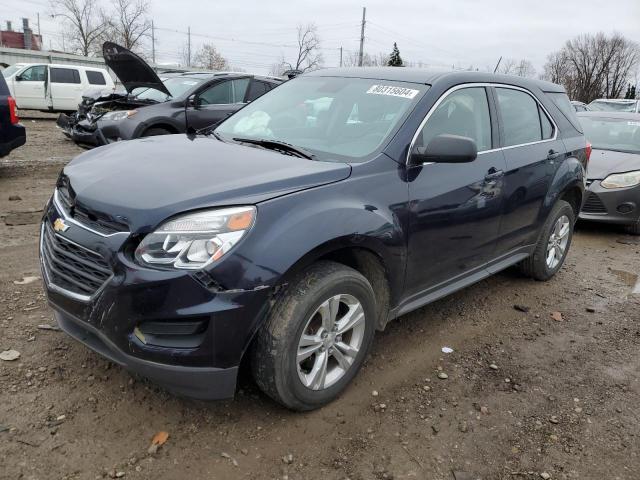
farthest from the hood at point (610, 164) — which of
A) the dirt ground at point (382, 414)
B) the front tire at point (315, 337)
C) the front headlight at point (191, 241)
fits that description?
the front headlight at point (191, 241)

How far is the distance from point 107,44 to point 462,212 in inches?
275

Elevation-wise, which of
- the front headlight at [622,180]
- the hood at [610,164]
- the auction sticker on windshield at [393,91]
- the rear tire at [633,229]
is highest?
the auction sticker on windshield at [393,91]

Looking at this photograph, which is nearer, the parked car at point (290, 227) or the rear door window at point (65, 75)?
the parked car at point (290, 227)

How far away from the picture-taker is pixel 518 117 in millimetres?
4113

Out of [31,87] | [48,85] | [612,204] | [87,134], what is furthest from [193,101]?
[31,87]

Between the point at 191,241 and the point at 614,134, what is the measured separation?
7.63 metres

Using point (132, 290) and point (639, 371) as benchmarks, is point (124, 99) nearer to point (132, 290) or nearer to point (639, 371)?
Answer: point (132, 290)

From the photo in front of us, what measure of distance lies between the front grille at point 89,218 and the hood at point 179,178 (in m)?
0.03

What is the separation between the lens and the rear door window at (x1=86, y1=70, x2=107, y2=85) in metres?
17.8

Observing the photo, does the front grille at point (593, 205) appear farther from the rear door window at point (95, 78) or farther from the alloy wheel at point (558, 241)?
the rear door window at point (95, 78)

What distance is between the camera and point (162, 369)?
2268mm

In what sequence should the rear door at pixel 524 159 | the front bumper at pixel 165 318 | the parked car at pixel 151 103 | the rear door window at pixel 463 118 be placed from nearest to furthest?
the front bumper at pixel 165 318, the rear door window at pixel 463 118, the rear door at pixel 524 159, the parked car at pixel 151 103

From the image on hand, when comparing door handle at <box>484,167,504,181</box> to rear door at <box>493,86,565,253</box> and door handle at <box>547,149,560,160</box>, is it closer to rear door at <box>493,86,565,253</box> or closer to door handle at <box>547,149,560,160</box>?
rear door at <box>493,86,565,253</box>

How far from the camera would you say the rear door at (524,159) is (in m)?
3.86
